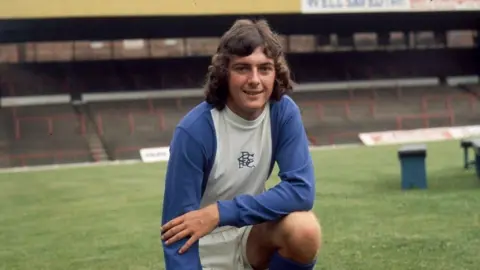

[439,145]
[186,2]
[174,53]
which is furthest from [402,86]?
[439,145]

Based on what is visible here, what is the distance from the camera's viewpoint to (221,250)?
4.45 meters

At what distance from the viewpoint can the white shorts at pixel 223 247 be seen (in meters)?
4.42

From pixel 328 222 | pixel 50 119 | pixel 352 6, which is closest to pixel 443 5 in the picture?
pixel 352 6

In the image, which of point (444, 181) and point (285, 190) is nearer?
point (285, 190)

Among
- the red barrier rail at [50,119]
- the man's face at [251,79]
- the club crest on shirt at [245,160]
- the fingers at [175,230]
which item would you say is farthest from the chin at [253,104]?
the red barrier rail at [50,119]

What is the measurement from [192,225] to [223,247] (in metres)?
0.46

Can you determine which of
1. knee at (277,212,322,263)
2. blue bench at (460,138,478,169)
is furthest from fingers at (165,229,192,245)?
blue bench at (460,138,478,169)

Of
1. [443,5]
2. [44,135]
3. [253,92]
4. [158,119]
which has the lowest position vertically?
[158,119]

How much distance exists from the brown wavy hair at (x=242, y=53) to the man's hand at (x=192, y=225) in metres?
0.55

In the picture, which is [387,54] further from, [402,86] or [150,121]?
[150,121]

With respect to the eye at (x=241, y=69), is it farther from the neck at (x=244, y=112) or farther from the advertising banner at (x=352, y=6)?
the advertising banner at (x=352, y=6)

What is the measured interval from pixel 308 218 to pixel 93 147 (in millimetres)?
27080

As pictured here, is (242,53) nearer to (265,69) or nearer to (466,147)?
(265,69)

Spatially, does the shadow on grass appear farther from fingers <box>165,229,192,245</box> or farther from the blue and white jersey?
fingers <box>165,229,192,245</box>
